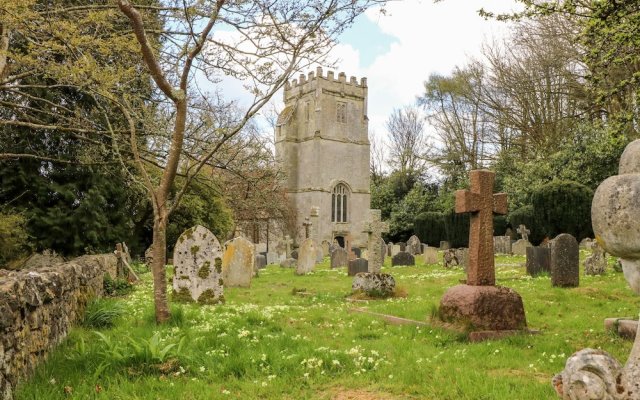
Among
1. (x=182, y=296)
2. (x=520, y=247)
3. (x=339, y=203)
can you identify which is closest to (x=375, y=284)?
(x=182, y=296)

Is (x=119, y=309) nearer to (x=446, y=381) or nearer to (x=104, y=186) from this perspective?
(x=446, y=381)

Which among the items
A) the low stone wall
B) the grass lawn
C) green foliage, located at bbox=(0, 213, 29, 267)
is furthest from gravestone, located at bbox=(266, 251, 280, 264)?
the low stone wall

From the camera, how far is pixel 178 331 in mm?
6582

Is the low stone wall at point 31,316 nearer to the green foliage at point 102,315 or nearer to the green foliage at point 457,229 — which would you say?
the green foliage at point 102,315

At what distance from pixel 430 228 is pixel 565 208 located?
15.0m

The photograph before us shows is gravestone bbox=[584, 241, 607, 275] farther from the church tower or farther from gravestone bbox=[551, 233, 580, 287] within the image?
the church tower

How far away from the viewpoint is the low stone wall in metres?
3.96

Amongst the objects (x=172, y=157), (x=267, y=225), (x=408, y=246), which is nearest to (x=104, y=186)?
(x=172, y=157)

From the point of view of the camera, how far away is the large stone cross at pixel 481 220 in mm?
7109

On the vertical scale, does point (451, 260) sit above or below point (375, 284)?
above

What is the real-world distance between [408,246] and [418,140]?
2136cm

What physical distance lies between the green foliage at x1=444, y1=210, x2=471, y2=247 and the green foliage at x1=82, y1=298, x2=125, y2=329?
78.9ft

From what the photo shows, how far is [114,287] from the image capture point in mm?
12008

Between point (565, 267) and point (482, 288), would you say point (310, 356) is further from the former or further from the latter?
point (565, 267)
